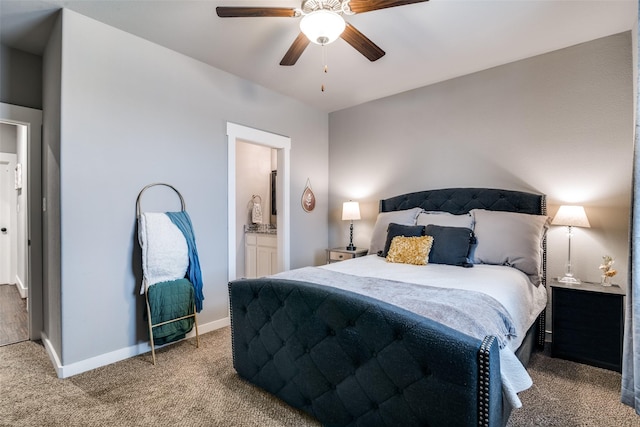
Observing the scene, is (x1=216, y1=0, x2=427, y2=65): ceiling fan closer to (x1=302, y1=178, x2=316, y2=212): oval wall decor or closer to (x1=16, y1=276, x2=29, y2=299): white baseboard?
(x1=302, y1=178, x2=316, y2=212): oval wall decor

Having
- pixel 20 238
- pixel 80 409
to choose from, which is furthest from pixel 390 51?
pixel 20 238

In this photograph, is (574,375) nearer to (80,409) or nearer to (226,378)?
(226,378)

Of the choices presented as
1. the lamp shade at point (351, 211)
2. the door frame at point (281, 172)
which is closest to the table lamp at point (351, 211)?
the lamp shade at point (351, 211)

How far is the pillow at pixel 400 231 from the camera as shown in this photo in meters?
3.09

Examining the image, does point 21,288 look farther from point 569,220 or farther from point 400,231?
point 569,220

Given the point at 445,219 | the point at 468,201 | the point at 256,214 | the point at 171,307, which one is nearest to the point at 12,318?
the point at 171,307

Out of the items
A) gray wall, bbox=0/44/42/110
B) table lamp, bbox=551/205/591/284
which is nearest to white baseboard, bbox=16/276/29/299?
gray wall, bbox=0/44/42/110

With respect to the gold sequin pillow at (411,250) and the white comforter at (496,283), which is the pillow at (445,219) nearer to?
the gold sequin pillow at (411,250)

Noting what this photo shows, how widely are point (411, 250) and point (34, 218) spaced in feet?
11.7

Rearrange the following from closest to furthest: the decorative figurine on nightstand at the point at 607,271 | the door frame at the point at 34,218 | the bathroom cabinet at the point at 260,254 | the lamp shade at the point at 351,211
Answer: the decorative figurine on nightstand at the point at 607,271 < the door frame at the point at 34,218 < the lamp shade at the point at 351,211 < the bathroom cabinet at the point at 260,254

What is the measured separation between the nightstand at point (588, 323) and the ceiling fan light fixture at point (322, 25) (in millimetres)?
2670

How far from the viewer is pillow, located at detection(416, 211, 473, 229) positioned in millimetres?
3039

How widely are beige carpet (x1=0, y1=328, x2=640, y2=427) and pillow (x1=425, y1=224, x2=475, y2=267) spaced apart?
995 mm

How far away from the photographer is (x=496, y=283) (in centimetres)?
212
